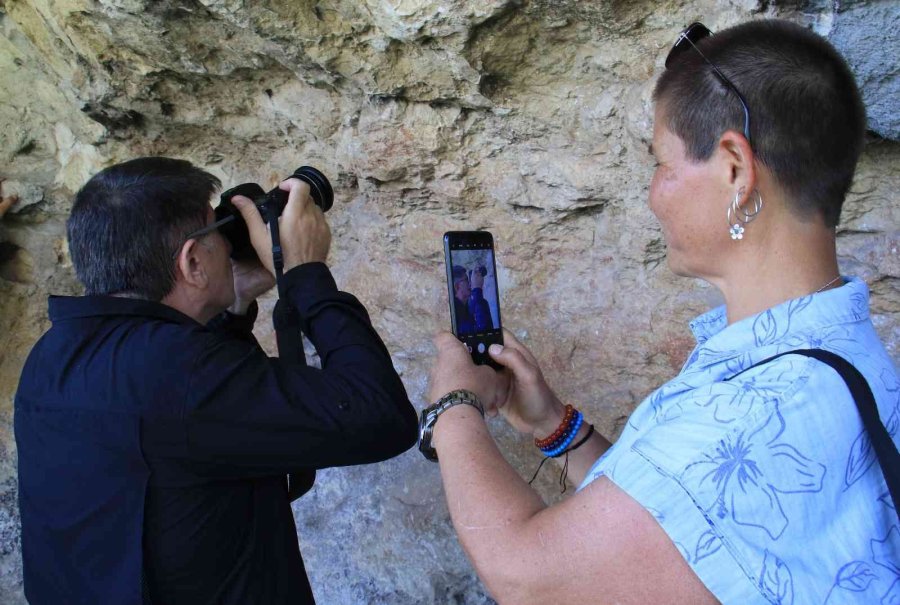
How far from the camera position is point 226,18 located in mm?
1882

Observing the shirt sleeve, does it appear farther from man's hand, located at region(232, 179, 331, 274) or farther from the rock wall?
the rock wall

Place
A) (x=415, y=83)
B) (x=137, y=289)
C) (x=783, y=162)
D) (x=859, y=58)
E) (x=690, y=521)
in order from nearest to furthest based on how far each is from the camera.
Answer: (x=690, y=521)
(x=783, y=162)
(x=137, y=289)
(x=859, y=58)
(x=415, y=83)

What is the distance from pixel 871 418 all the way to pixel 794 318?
14 cm

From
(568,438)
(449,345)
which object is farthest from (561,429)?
(449,345)

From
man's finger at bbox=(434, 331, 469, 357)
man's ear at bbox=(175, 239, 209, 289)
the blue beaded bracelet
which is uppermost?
man's ear at bbox=(175, 239, 209, 289)

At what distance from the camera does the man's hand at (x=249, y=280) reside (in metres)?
1.56

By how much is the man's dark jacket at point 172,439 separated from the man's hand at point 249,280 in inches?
12.5

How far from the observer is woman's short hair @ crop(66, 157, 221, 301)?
1.26 meters

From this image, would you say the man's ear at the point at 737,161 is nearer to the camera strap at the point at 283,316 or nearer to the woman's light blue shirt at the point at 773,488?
the woman's light blue shirt at the point at 773,488

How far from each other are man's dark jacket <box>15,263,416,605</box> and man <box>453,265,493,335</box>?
0.50 feet

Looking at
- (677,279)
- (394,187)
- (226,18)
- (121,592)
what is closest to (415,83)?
(394,187)

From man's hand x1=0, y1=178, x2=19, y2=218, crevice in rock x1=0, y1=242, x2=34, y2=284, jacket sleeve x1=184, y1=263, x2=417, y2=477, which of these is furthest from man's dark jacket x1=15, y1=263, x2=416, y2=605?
crevice in rock x1=0, y1=242, x2=34, y2=284

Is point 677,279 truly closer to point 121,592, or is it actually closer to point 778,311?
point 778,311

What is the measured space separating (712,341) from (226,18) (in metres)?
1.56
